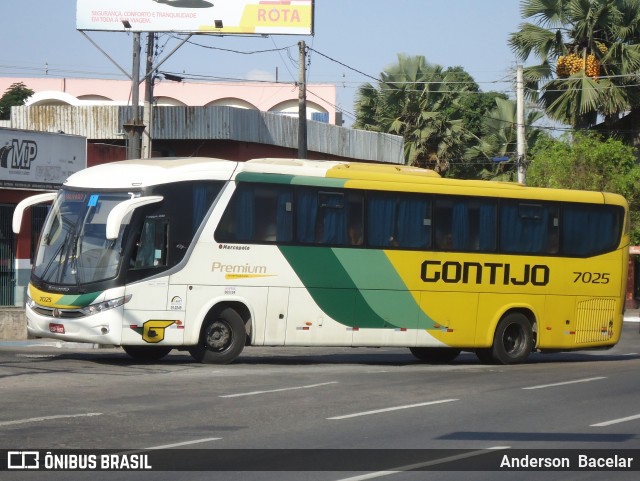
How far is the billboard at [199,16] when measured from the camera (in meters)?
38.1

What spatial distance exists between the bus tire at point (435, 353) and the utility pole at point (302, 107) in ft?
41.0

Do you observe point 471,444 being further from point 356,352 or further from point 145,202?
point 356,352

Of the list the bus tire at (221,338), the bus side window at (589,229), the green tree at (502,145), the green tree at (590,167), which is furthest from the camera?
the green tree at (502,145)

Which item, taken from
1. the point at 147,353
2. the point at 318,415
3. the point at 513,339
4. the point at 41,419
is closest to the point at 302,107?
the point at 513,339

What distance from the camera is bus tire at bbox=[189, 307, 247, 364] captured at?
20.3m

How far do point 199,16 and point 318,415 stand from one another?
27810 mm

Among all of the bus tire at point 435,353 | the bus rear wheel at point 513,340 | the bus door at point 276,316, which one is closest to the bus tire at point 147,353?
the bus door at point 276,316

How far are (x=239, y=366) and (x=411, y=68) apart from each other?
38.5 metres

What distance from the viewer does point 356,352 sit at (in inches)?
1094

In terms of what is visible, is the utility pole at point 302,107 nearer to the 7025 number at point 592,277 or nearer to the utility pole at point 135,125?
the utility pole at point 135,125

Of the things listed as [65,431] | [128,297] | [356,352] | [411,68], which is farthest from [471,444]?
[411,68]

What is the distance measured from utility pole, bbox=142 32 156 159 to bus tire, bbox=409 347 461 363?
39.4ft

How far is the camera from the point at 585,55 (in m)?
47.4

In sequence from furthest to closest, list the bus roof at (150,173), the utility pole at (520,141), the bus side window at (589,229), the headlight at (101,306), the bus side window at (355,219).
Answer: the utility pole at (520,141) → the bus side window at (589,229) → the bus side window at (355,219) → the bus roof at (150,173) → the headlight at (101,306)
